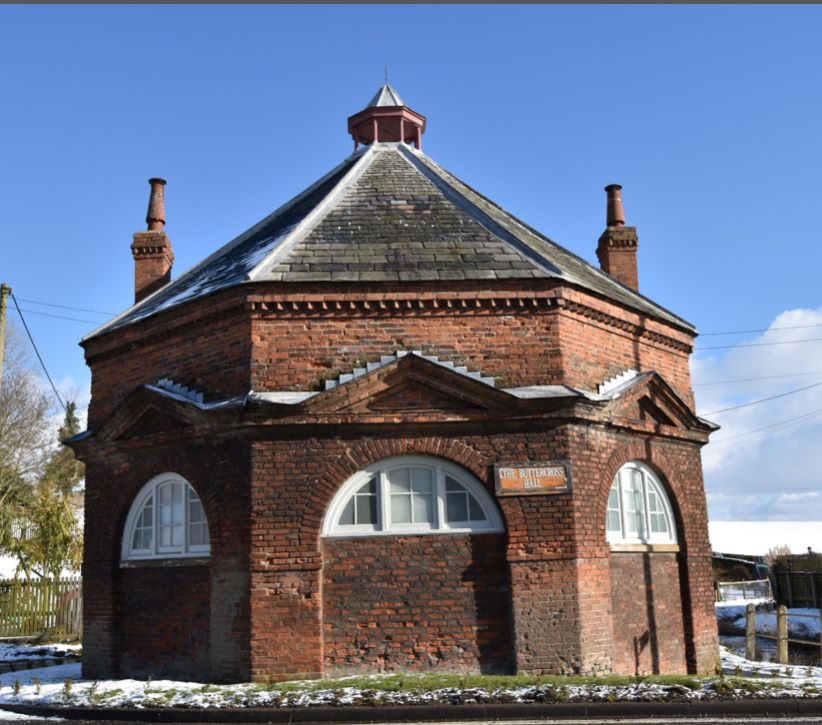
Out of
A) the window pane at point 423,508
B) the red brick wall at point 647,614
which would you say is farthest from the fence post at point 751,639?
the window pane at point 423,508

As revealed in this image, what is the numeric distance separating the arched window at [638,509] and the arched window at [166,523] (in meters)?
6.08

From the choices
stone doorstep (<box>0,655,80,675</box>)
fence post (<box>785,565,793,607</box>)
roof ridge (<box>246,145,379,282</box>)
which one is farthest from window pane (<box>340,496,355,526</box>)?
fence post (<box>785,565,793,607</box>)

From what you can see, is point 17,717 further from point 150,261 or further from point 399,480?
point 150,261

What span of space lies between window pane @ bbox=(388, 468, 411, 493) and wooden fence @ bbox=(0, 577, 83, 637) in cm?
1491

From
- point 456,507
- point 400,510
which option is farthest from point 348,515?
point 456,507

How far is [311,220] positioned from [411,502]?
16.7ft

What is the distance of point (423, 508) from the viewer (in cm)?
1173

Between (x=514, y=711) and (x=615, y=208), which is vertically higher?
(x=615, y=208)

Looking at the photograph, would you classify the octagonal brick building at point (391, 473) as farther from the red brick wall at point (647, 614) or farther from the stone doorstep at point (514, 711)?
the stone doorstep at point (514, 711)

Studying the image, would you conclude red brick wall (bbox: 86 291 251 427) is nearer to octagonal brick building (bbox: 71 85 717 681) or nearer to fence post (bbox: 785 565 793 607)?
octagonal brick building (bbox: 71 85 717 681)

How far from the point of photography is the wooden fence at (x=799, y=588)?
93.5ft

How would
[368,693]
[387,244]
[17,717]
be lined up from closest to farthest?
[368,693] < [17,717] < [387,244]

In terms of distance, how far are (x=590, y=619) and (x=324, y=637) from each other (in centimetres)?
358

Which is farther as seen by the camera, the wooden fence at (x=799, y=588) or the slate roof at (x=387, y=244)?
the wooden fence at (x=799, y=588)
